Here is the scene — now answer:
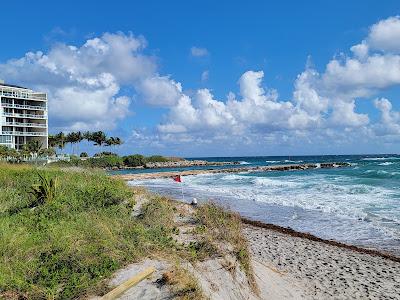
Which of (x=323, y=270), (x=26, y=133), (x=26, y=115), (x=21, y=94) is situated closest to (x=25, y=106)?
(x=26, y=115)

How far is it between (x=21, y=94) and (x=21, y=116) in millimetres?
4068

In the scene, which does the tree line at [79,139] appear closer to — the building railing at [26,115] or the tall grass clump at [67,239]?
the building railing at [26,115]

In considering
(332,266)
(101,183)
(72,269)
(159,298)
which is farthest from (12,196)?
(332,266)

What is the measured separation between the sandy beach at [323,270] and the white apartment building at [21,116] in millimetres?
63770

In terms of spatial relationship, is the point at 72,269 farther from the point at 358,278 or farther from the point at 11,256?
the point at 358,278

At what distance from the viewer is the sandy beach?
9.66 meters

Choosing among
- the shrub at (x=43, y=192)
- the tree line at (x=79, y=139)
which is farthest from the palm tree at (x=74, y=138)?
the shrub at (x=43, y=192)

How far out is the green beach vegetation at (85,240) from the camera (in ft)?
21.9

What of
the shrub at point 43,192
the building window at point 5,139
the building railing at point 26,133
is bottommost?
the shrub at point 43,192

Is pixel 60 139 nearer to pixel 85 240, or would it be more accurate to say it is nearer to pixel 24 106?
pixel 24 106

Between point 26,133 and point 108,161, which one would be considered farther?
point 108,161

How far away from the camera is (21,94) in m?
71.3

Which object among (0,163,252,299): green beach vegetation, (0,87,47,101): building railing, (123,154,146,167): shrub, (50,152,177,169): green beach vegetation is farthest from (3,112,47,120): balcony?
(0,163,252,299): green beach vegetation

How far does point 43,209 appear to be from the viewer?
11664mm
